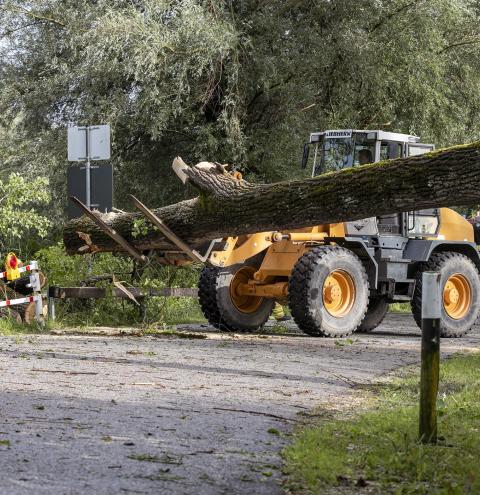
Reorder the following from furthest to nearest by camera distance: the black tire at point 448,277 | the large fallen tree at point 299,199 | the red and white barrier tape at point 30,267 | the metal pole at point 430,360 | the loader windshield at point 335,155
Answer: the loader windshield at point 335,155 → the black tire at point 448,277 → the red and white barrier tape at point 30,267 → the large fallen tree at point 299,199 → the metal pole at point 430,360

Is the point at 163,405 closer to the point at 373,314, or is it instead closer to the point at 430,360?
the point at 430,360

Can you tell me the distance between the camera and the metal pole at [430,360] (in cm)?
630

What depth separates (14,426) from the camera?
652 cm

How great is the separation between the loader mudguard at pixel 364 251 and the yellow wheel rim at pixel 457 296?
1330 millimetres

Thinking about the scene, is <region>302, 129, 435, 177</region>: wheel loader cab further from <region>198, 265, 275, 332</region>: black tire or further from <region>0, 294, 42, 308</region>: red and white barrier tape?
<region>0, 294, 42, 308</region>: red and white barrier tape

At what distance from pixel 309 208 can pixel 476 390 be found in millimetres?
5059

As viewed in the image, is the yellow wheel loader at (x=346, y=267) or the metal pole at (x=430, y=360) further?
the yellow wheel loader at (x=346, y=267)

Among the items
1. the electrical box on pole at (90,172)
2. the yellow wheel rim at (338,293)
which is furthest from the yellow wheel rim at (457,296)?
the electrical box on pole at (90,172)

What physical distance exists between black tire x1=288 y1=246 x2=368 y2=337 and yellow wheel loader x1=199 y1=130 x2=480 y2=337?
0.5 inches

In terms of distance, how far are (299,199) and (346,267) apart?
7.25 ft

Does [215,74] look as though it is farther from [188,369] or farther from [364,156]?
[188,369]

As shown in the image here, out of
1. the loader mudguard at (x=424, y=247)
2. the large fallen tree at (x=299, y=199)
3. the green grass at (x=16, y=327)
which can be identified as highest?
the large fallen tree at (x=299, y=199)

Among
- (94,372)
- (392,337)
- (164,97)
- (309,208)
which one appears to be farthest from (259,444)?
(164,97)

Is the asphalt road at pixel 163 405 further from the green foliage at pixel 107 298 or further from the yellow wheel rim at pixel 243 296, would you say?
the green foliage at pixel 107 298
